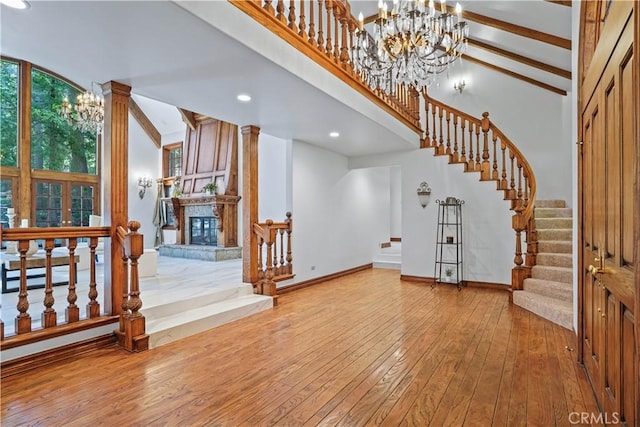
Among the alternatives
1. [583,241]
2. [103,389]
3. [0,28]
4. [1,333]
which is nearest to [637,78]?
[583,241]

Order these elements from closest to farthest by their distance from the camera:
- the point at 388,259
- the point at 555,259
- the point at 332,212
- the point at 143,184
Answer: the point at 555,259 < the point at 332,212 < the point at 388,259 < the point at 143,184

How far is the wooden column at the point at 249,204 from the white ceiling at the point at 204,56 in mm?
291

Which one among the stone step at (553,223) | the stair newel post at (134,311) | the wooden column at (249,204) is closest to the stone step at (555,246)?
the stone step at (553,223)

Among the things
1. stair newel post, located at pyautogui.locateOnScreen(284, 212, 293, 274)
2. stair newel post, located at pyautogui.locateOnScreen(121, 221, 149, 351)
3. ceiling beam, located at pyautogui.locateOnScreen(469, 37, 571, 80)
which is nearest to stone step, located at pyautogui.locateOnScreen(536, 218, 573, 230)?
ceiling beam, located at pyautogui.locateOnScreen(469, 37, 571, 80)

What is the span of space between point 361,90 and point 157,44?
2523 millimetres

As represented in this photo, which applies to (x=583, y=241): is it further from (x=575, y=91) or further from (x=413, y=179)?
(x=413, y=179)

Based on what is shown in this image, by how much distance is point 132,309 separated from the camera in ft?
10.4

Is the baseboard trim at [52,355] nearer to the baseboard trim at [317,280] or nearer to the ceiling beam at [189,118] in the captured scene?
the baseboard trim at [317,280]

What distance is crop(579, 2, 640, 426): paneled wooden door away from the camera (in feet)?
4.79

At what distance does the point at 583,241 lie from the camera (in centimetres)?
265

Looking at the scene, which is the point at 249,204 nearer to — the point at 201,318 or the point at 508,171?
the point at 201,318

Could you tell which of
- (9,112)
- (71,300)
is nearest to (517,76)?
(71,300)

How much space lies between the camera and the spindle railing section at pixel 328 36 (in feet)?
9.56

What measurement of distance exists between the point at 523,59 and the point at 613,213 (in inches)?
204
